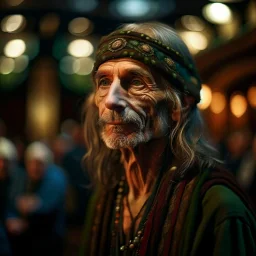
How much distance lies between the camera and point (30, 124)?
16.2 m

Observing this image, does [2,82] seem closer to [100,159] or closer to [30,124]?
[30,124]

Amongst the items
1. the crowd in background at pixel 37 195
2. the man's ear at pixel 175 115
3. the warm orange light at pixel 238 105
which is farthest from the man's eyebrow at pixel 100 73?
the warm orange light at pixel 238 105

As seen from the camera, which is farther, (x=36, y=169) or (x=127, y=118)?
(x=36, y=169)

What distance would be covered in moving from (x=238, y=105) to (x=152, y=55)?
7796mm

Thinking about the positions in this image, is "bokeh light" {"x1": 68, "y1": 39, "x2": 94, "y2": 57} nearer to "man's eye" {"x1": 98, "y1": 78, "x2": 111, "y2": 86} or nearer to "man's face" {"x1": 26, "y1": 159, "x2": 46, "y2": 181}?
"man's face" {"x1": 26, "y1": 159, "x2": 46, "y2": 181}

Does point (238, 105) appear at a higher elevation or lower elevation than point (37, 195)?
higher

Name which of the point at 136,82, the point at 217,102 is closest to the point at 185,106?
the point at 136,82

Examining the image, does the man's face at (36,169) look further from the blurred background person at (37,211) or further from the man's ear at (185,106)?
the man's ear at (185,106)

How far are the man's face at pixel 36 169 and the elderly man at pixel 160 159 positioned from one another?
2834mm

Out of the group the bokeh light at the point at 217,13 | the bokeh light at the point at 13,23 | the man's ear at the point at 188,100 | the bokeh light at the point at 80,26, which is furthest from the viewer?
the bokeh light at the point at 80,26

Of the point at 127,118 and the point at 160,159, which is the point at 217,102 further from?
the point at 127,118

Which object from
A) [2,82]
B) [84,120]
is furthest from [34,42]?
[84,120]

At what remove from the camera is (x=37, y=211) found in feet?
15.2

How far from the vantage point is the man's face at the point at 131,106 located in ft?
5.96
